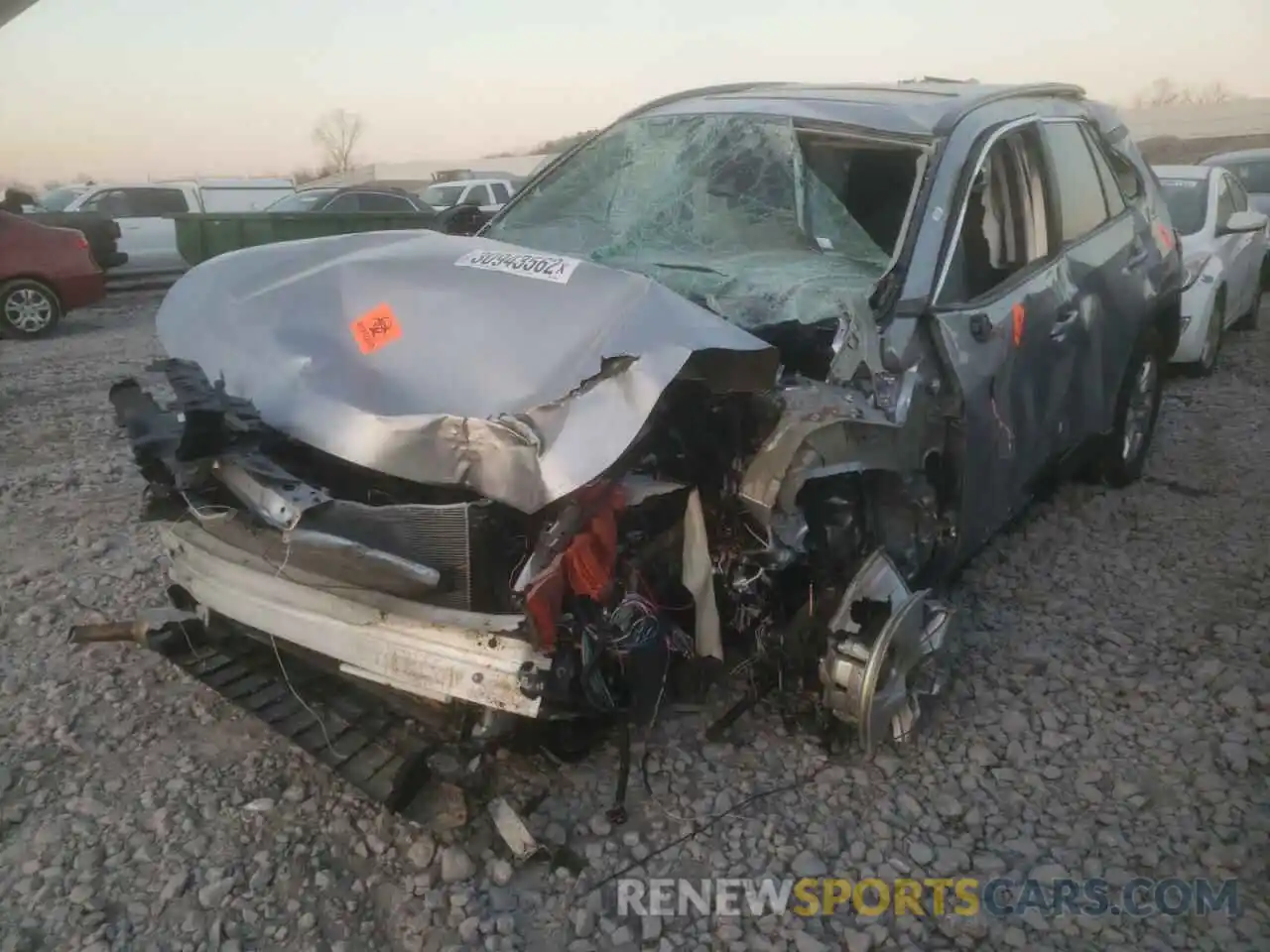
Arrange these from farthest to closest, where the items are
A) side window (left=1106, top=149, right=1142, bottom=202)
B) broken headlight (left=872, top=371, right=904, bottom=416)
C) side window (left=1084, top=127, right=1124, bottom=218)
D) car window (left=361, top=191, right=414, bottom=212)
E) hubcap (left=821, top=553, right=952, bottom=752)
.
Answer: car window (left=361, top=191, right=414, bottom=212) < side window (left=1106, top=149, right=1142, bottom=202) < side window (left=1084, top=127, right=1124, bottom=218) < broken headlight (left=872, top=371, right=904, bottom=416) < hubcap (left=821, top=553, right=952, bottom=752)

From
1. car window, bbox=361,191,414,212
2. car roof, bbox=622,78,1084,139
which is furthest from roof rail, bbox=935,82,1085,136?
car window, bbox=361,191,414,212

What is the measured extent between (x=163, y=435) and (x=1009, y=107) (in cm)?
331

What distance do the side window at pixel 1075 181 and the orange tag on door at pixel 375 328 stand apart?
270 centimetres

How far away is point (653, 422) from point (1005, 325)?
1501 millimetres

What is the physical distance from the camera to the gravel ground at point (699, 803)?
2465 mm

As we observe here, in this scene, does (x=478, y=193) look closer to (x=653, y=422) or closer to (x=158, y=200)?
(x=158, y=200)

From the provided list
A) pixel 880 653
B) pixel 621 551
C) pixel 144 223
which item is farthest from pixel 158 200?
pixel 880 653

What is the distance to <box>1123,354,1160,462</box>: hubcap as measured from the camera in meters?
5.08

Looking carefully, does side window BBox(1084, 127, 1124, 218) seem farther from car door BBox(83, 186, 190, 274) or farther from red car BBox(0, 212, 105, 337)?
car door BBox(83, 186, 190, 274)

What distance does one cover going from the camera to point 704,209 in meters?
3.74

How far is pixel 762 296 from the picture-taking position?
10.3 feet

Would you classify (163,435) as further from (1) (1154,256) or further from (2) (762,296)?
(1) (1154,256)

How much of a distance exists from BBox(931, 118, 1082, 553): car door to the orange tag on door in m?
1.64

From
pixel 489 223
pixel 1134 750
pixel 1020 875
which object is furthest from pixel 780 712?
pixel 489 223
